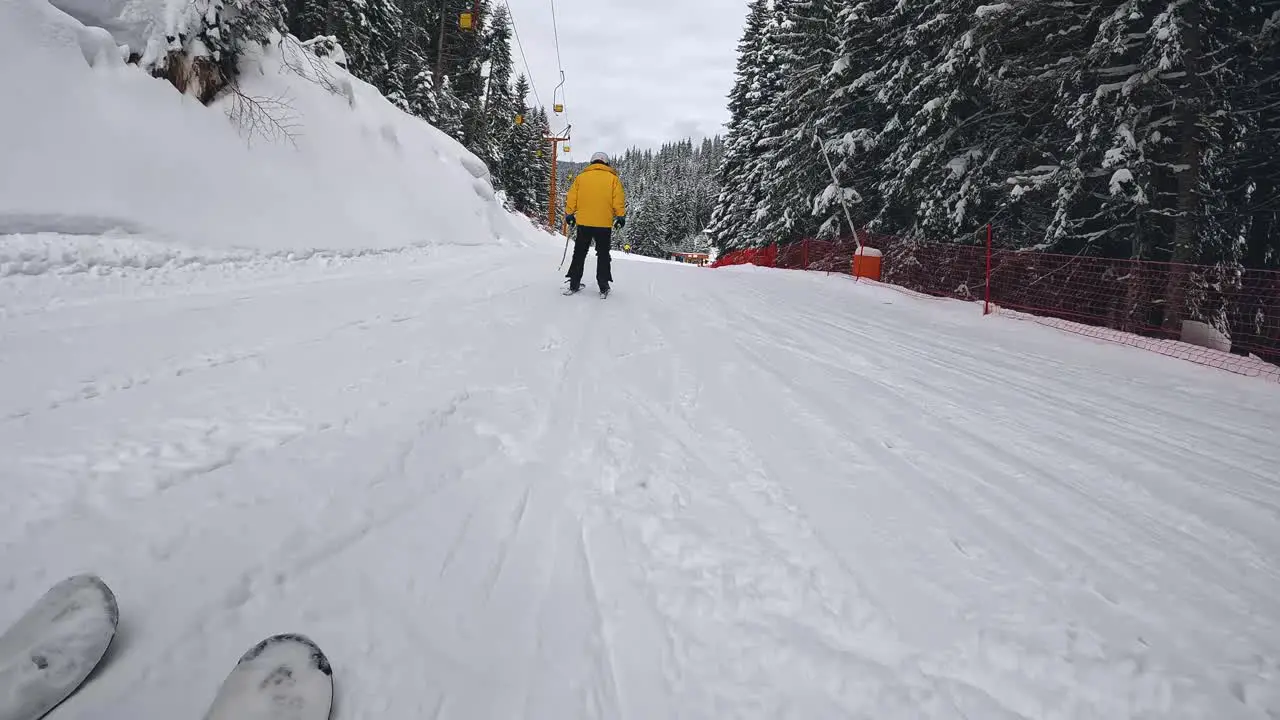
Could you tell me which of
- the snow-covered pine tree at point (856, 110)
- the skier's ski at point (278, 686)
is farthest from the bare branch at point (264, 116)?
the snow-covered pine tree at point (856, 110)

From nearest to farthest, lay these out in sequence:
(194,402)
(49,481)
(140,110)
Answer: (49,481) → (194,402) → (140,110)

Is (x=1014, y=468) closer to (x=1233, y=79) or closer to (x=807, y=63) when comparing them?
(x=1233, y=79)

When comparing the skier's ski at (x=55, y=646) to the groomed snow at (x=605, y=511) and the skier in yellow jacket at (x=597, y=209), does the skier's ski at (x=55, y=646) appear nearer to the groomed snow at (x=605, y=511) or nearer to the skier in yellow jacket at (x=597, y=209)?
the groomed snow at (x=605, y=511)

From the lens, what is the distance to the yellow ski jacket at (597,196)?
21.9ft

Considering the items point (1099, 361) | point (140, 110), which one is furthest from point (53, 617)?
point (140, 110)

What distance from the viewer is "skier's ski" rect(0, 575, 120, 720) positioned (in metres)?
0.95

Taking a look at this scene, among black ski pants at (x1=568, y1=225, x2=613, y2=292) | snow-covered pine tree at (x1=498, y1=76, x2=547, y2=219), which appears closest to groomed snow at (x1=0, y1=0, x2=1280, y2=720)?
black ski pants at (x1=568, y1=225, x2=613, y2=292)

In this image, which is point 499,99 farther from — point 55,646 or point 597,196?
point 55,646

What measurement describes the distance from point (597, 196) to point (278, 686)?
20.8 feet

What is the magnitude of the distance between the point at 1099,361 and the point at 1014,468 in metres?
4.14

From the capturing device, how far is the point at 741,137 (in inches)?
984

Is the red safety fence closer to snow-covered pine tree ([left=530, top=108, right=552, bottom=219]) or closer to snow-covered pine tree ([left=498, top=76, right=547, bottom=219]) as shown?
snow-covered pine tree ([left=498, top=76, right=547, bottom=219])

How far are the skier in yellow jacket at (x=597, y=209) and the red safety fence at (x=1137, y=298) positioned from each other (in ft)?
19.5

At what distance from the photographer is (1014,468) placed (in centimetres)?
246
